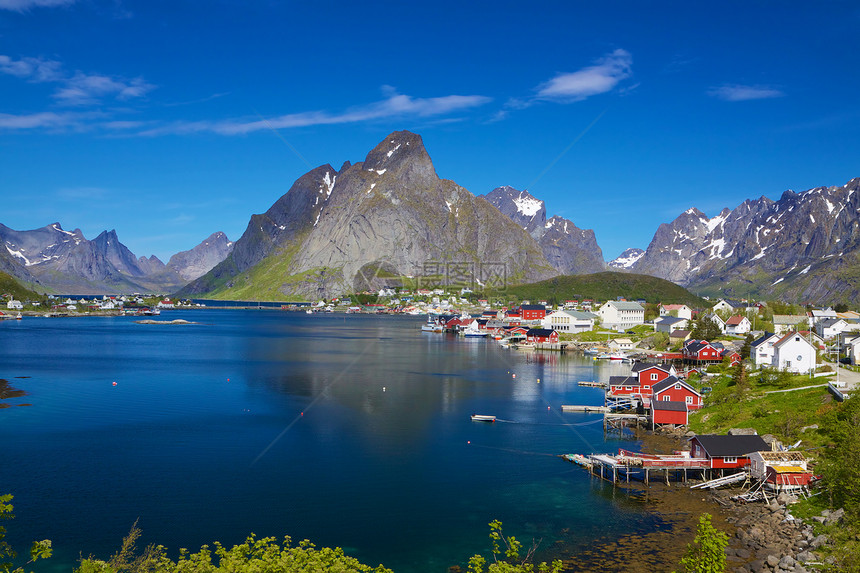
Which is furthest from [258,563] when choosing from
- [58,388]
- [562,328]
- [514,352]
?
[562,328]

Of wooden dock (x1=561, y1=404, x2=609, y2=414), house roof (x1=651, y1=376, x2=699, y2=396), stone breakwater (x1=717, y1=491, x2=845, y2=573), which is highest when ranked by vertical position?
house roof (x1=651, y1=376, x2=699, y2=396)

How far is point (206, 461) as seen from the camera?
133 ft

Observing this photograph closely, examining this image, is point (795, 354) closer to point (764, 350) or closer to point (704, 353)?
point (764, 350)

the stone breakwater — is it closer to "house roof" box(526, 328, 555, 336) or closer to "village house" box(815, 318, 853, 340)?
"village house" box(815, 318, 853, 340)

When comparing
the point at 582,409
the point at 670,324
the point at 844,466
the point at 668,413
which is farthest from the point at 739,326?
the point at 844,466

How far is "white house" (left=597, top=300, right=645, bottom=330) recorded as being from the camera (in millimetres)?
143750

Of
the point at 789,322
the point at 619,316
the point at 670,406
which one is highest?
the point at 789,322

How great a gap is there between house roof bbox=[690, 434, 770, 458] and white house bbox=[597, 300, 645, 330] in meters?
104

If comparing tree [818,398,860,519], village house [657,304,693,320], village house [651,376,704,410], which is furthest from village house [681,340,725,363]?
village house [657,304,693,320]

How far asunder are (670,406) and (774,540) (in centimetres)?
2501

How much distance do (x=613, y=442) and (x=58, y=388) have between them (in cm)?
5767

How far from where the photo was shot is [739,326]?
370 feet

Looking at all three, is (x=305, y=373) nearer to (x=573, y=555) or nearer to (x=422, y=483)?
(x=422, y=483)

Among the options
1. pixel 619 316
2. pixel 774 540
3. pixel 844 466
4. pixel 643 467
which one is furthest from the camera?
pixel 619 316
